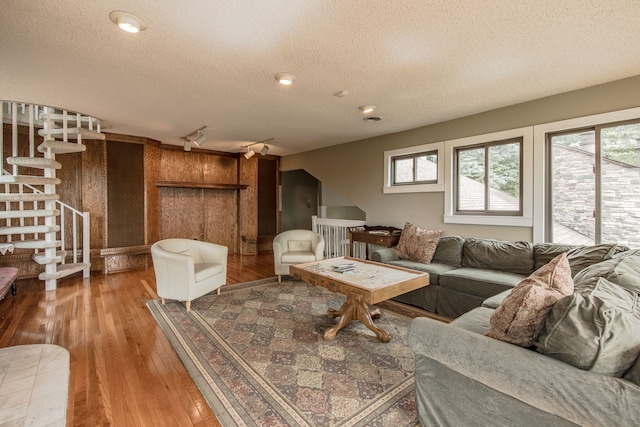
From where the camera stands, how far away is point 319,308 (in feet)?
11.1

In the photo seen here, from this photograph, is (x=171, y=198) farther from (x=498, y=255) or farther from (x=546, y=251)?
(x=546, y=251)

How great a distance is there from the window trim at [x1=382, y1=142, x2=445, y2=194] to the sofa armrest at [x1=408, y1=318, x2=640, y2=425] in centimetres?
310

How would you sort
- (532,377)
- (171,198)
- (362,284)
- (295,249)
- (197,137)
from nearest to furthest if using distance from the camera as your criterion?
(532,377)
(362,284)
(295,249)
(197,137)
(171,198)

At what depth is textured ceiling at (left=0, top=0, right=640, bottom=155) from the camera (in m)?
1.79

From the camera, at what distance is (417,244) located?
3871 mm

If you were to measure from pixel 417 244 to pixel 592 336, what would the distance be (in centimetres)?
275

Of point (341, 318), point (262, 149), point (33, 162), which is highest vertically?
point (262, 149)

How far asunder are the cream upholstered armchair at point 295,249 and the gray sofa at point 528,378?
9.73 ft

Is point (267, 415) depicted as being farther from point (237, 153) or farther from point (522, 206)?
point (237, 153)

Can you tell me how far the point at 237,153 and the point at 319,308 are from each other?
16.0ft

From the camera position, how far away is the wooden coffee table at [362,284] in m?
2.53

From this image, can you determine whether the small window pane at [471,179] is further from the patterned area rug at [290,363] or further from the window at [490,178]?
the patterned area rug at [290,363]

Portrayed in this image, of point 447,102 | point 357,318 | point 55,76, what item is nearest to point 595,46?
point 447,102

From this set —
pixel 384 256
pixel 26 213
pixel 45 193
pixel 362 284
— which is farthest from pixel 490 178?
pixel 26 213
